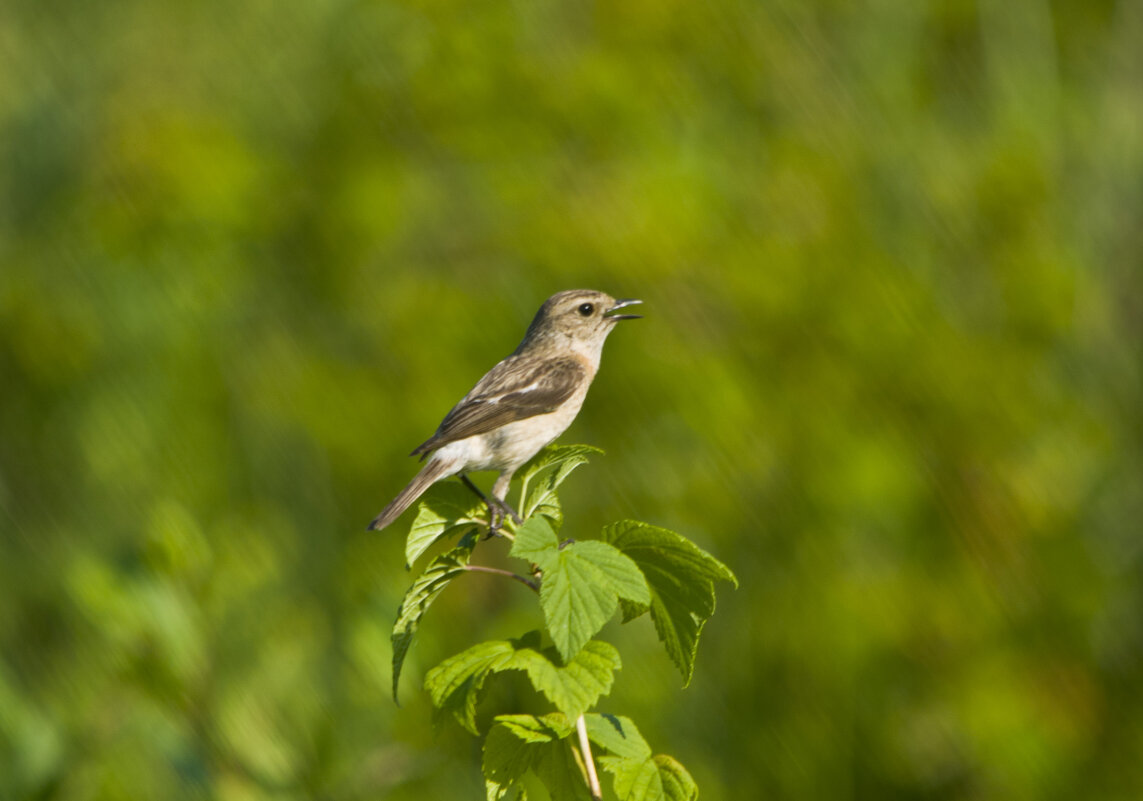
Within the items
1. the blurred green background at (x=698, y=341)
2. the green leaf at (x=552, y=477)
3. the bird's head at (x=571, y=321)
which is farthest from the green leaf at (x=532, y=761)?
the blurred green background at (x=698, y=341)

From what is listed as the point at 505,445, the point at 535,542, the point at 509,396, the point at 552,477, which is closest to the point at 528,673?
the point at 535,542

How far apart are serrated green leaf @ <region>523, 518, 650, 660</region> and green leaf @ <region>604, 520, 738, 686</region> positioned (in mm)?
98

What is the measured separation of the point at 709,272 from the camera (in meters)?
7.58

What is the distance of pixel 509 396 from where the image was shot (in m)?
3.90

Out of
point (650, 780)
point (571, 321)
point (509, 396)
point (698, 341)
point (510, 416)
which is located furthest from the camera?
point (698, 341)

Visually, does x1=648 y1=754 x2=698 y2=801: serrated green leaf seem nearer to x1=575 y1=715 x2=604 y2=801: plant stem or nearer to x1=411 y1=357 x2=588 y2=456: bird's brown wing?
x1=575 y1=715 x2=604 y2=801: plant stem

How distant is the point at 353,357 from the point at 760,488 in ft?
9.21

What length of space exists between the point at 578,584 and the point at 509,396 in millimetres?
2134

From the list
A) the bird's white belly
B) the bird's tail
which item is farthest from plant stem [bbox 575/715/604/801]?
the bird's white belly

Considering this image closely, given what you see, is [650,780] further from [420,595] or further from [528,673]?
[420,595]

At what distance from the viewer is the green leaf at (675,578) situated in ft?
6.25

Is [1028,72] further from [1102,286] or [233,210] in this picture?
[233,210]

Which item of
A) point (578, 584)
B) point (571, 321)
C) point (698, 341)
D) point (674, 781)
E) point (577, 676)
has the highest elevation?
point (698, 341)

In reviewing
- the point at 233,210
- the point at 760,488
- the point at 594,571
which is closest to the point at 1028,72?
the point at 760,488
